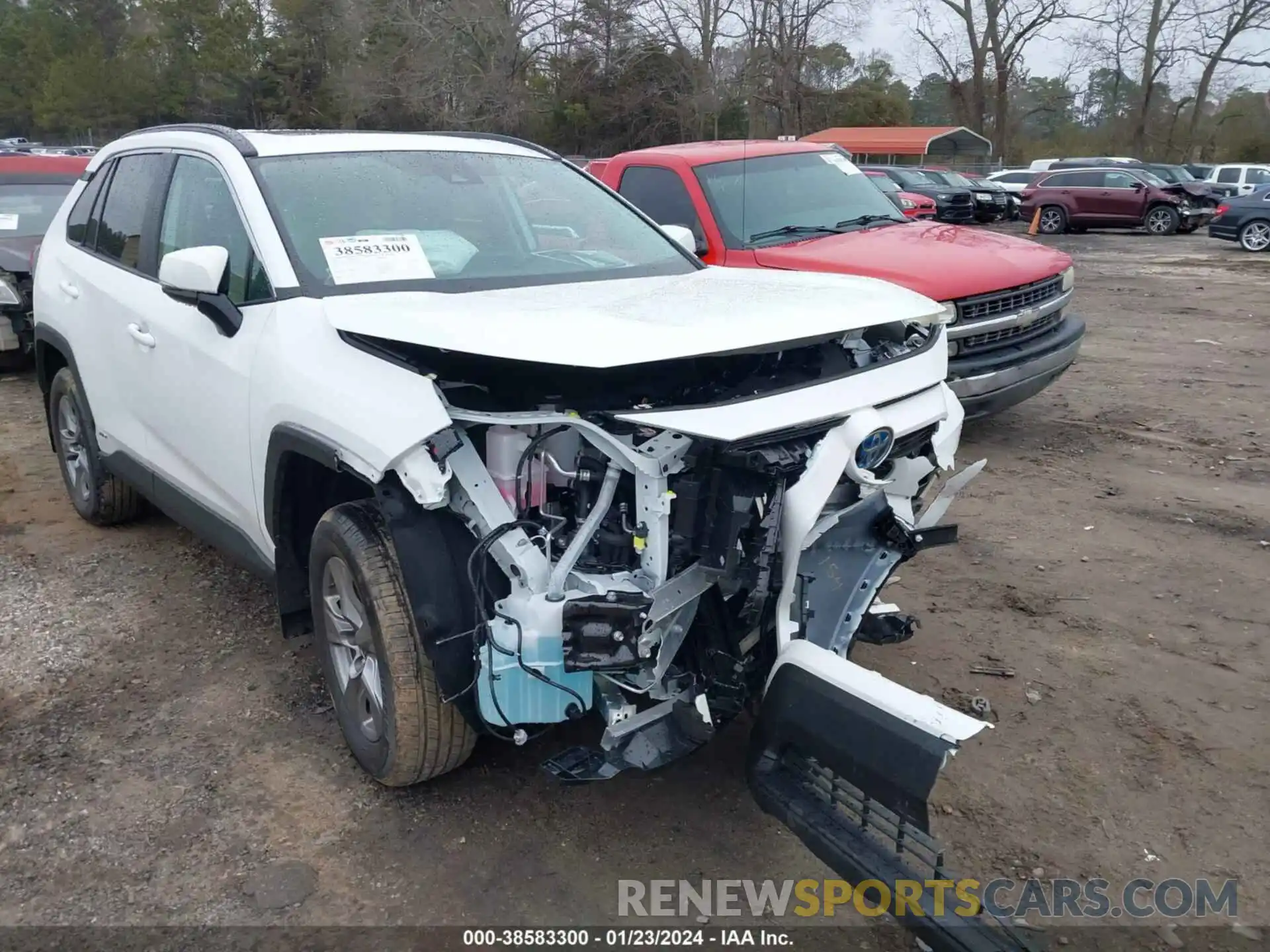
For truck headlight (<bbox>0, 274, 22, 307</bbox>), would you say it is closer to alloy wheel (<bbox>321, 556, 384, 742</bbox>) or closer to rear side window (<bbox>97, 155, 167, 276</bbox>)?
rear side window (<bbox>97, 155, 167, 276</bbox>)

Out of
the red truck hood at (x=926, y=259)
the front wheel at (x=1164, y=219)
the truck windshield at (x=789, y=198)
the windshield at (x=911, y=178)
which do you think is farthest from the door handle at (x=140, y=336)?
the front wheel at (x=1164, y=219)

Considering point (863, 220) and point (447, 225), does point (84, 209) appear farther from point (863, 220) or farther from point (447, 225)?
point (863, 220)

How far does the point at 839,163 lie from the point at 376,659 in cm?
600

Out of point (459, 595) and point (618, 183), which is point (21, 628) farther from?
point (618, 183)

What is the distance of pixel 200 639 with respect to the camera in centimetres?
421

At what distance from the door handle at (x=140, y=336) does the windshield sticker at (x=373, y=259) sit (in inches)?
38.3

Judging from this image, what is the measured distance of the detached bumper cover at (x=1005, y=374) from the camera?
6172 mm

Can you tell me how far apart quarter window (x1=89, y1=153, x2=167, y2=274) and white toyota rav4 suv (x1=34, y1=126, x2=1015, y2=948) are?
23.4 inches

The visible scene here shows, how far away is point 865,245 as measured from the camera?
21.6 ft

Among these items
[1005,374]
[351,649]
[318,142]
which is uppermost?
[318,142]

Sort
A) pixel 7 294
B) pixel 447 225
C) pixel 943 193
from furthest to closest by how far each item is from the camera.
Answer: pixel 943 193 → pixel 7 294 → pixel 447 225

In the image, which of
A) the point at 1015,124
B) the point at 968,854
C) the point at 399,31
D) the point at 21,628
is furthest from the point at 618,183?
the point at 1015,124

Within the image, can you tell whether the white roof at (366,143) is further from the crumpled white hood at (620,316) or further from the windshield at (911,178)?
the windshield at (911,178)

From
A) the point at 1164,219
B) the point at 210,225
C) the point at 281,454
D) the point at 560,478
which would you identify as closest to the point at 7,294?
the point at 210,225
